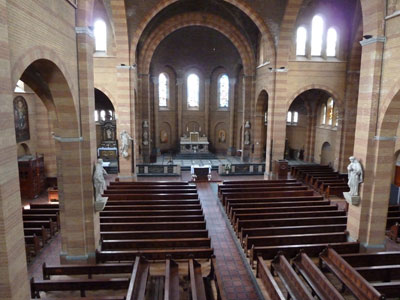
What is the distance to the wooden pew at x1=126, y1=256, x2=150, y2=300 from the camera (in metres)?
7.02

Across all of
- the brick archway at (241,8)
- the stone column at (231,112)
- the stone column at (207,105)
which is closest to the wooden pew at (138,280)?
the brick archway at (241,8)

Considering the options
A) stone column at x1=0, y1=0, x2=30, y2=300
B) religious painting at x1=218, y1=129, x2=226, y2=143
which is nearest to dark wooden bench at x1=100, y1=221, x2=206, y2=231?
stone column at x1=0, y1=0, x2=30, y2=300

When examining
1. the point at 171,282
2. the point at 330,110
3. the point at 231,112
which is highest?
the point at 330,110

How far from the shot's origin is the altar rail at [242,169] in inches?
851

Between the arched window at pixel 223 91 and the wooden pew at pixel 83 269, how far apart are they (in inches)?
958

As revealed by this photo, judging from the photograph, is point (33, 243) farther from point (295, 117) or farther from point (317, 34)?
point (295, 117)

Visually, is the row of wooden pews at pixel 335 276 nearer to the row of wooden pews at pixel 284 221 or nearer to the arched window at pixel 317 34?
the row of wooden pews at pixel 284 221

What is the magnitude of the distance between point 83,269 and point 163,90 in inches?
925

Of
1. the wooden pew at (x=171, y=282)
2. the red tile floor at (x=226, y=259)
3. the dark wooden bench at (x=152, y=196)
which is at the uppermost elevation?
the dark wooden bench at (x=152, y=196)

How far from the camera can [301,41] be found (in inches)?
774

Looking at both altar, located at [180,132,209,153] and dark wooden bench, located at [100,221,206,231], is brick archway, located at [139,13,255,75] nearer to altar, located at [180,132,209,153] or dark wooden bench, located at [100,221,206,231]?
altar, located at [180,132,209,153]

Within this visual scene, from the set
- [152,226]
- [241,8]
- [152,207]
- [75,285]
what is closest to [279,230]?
[152,226]

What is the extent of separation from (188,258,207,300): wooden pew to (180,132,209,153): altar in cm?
2052

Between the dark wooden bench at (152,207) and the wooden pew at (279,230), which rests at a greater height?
the dark wooden bench at (152,207)
